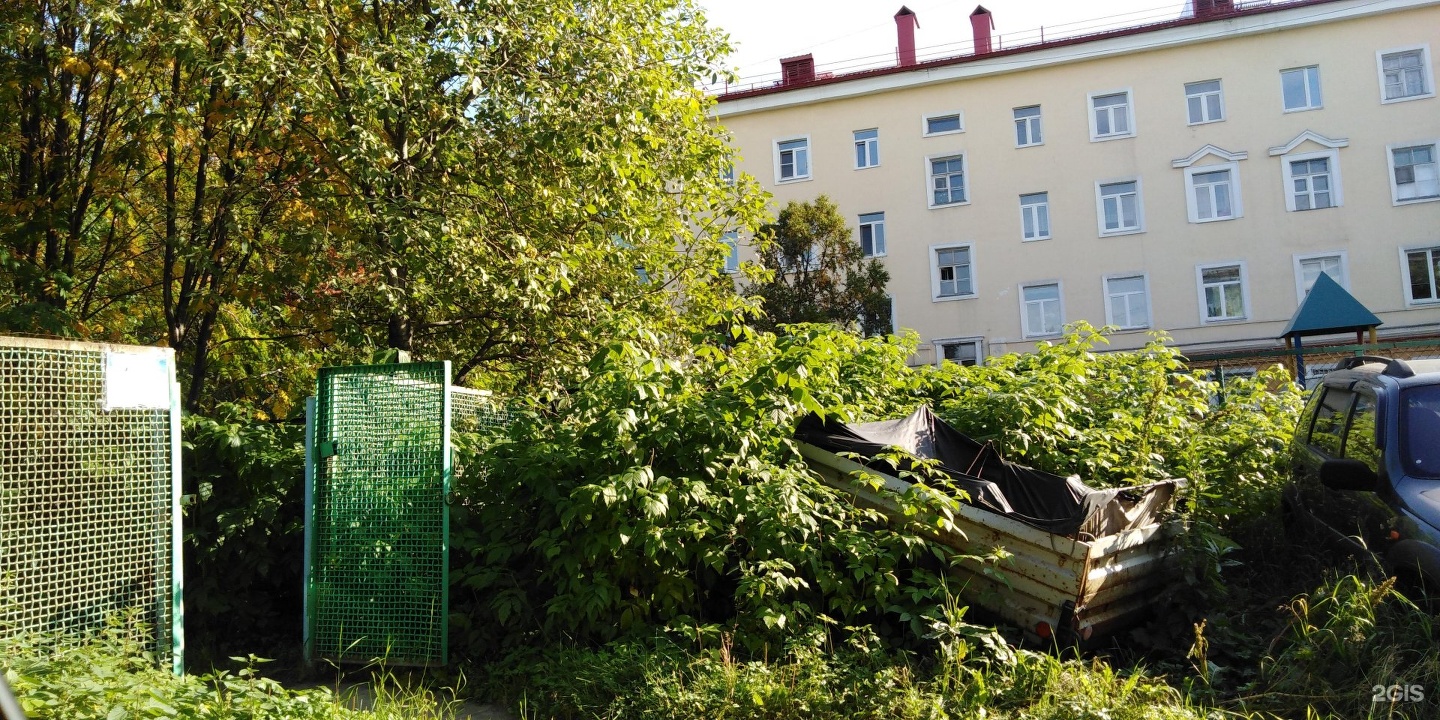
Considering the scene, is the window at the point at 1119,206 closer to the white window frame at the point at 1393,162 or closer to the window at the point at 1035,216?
the window at the point at 1035,216

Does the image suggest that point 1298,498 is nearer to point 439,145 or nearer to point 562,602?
point 562,602

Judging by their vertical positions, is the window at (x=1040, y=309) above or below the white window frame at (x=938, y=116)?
below

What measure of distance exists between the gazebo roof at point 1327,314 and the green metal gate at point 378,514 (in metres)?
18.4

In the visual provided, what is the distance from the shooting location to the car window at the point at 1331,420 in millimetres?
6801

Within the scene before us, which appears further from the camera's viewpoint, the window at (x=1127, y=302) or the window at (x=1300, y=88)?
the window at (x=1127, y=302)

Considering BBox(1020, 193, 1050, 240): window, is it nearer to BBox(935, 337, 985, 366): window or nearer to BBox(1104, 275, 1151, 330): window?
BBox(1104, 275, 1151, 330): window

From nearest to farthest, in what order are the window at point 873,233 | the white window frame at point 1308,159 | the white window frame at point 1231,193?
the white window frame at point 1308,159, the white window frame at point 1231,193, the window at point 873,233

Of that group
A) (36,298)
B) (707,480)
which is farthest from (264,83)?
(707,480)

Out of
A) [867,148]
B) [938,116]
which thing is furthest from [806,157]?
[938,116]

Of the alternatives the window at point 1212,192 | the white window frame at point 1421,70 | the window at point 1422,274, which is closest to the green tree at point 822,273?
the window at point 1212,192

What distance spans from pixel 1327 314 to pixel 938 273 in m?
14.7

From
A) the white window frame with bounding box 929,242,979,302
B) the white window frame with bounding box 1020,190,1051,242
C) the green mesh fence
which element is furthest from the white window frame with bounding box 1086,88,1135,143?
the green mesh fence

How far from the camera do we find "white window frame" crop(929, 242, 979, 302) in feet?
107

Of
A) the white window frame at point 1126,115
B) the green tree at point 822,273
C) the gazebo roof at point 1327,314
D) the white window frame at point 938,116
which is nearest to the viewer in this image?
the gazebo roof at point 1327,314
